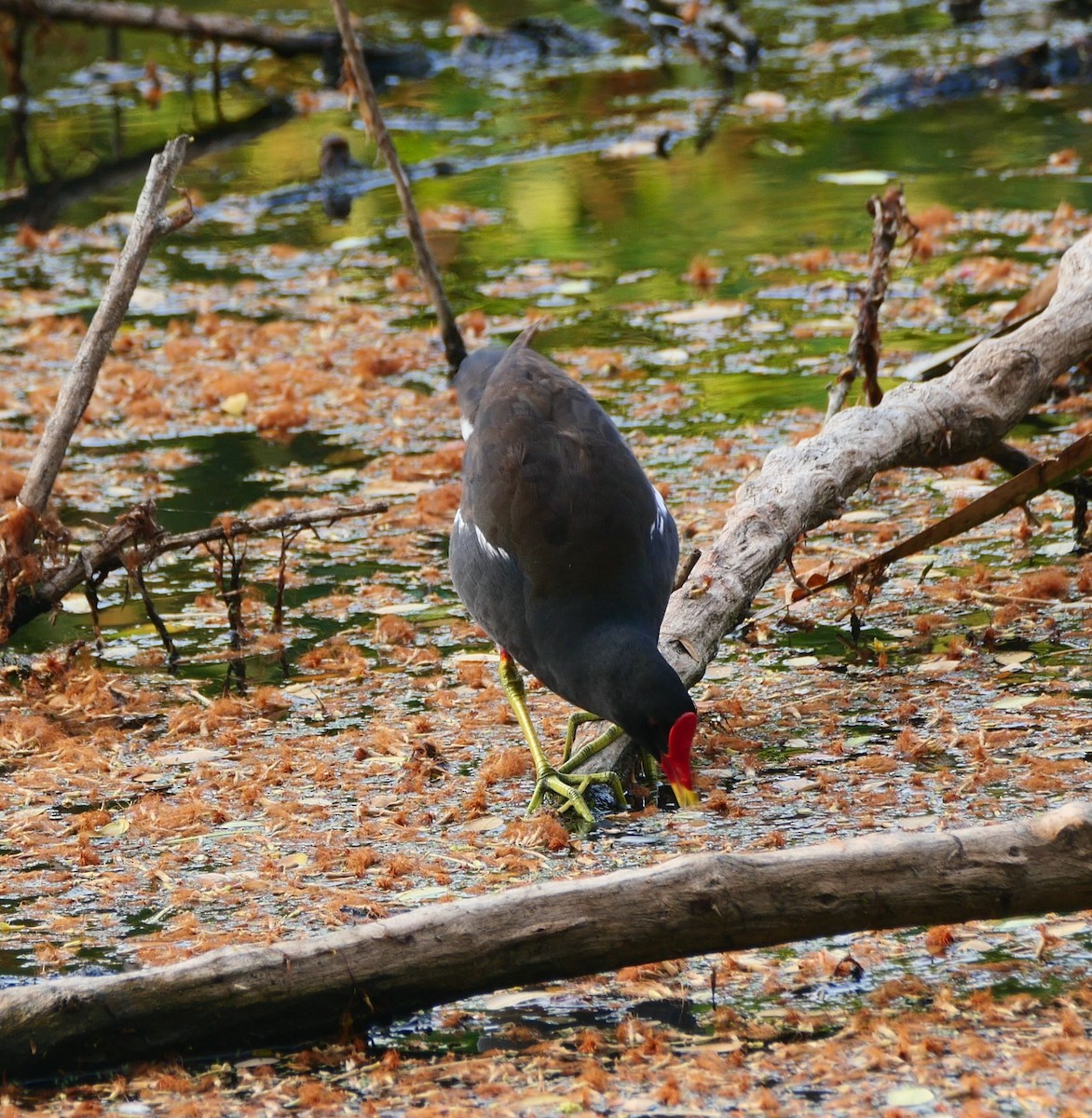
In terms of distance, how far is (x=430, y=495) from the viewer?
613cm

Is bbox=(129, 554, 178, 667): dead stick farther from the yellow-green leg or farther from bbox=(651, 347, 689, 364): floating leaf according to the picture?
bbox=(651, 347, 689, 364): floating leaf

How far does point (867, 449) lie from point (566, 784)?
144cm

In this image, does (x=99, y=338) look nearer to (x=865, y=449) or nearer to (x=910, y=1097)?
(x=865, y=449)

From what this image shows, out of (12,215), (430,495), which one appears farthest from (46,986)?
(12,215)

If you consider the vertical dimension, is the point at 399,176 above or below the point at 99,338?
above

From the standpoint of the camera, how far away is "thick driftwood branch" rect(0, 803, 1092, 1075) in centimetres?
278

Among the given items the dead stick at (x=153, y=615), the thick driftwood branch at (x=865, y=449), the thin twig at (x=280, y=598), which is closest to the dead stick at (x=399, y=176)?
the thin twig at (x=280, y=598)

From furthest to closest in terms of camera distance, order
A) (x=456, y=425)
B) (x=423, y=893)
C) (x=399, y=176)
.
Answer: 1. (x=456, y=425)
2. (x=399, y=176)
3. (x=423, y=893)

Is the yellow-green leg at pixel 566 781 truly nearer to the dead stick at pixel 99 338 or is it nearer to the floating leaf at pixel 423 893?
the floating leaf at pixel 423 893

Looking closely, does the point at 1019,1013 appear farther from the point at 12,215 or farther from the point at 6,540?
the point at 12,215

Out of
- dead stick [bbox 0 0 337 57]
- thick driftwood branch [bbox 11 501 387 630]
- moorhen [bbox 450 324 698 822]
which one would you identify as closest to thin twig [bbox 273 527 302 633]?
thick driftwood branch [bbox 11 501 387 630]

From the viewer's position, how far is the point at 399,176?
6926mm

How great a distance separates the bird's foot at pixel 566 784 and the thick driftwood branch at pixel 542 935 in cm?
102

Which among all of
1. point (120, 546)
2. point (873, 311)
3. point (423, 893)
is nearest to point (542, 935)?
point (423, 893)
